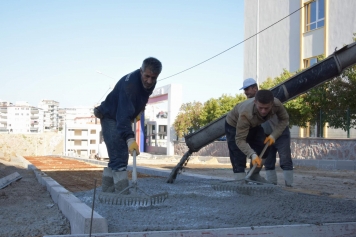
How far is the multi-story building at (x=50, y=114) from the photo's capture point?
4865 inches

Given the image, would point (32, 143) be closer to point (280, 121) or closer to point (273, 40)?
point (273, 40)

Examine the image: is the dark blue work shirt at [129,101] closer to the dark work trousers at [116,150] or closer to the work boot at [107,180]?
the dark work trousers at [116,150]

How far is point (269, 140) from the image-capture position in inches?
220

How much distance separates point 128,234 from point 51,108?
149m

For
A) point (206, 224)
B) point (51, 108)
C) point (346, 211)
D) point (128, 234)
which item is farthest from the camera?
point (51, 108)

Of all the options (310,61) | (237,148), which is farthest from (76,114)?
(237,148)

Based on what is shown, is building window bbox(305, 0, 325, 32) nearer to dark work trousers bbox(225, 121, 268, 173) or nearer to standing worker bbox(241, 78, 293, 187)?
standing worker bbox(241, 78, 293, 187)

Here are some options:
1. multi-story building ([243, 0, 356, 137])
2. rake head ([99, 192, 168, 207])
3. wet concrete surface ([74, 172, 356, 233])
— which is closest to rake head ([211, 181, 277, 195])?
wet concrete surface ([74, 172, 356, 233])

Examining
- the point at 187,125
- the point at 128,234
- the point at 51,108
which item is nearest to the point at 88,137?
the point at 187,125

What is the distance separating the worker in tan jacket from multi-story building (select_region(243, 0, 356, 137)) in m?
12.0

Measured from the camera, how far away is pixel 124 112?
444 centimetres

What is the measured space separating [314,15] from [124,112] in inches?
870

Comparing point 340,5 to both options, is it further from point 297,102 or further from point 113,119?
point 113,119

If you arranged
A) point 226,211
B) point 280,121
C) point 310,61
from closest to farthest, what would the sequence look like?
point 226,211 < point 280,121 < point 310,61
